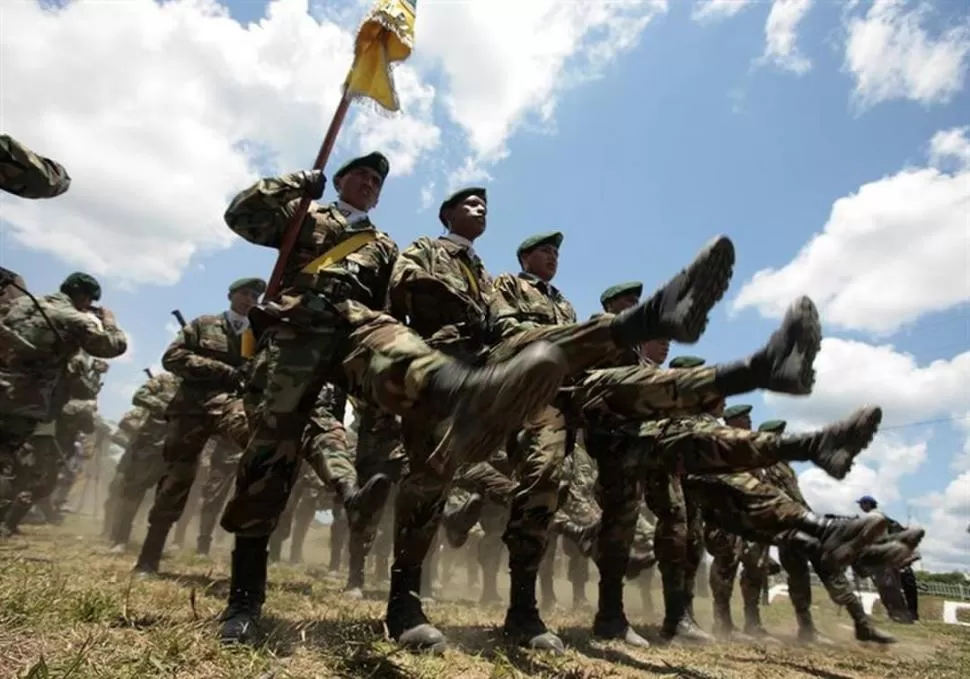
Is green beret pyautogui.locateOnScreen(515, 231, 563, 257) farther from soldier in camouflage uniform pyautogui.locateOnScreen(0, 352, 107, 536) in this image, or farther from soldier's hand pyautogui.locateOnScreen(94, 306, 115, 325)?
soldier in camouflage uniform pyautogui.locateOnScreen(0, 352, 107, 536)

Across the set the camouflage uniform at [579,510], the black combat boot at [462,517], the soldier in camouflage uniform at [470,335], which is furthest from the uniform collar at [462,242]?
the camouflage uniform at [579,510]

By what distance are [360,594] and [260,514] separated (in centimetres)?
313

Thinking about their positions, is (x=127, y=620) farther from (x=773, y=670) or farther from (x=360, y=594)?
(x=773, y=670)

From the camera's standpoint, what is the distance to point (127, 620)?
280 centimetres

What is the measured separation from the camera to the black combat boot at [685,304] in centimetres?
260

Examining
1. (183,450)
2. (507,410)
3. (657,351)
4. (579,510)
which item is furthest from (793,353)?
(579,510)

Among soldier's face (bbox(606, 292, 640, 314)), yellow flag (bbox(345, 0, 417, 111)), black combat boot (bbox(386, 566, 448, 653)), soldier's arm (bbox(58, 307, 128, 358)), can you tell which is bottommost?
black combat boot (bbox(386, 566, 448, 653))

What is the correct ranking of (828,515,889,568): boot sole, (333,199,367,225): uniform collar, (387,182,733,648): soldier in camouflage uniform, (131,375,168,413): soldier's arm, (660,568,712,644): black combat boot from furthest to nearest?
(131,375,168,413): soldier's arm < (660,568,712,644): black combat boot < (828,515,889,568): boot sole < (333,199,367,225): uniform collar < (387,182,733,648): soldier in camouflage uniform

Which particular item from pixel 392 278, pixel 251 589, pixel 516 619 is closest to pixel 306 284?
pixel 392 278

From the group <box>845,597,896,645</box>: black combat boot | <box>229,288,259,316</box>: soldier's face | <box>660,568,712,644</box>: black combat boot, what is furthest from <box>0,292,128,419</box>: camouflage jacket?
<box>845,597,896,645</box>: black combat boot

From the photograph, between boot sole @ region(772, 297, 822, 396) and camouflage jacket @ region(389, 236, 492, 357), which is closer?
boot sole @ region(772, 297, 822, 396)

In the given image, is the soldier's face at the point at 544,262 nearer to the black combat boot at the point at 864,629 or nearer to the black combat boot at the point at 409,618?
the black combat boot at the point at 409,618

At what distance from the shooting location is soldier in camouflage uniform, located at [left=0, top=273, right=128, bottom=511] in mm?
6203

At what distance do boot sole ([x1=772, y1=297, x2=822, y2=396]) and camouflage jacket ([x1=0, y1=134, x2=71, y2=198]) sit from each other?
4210 mm
